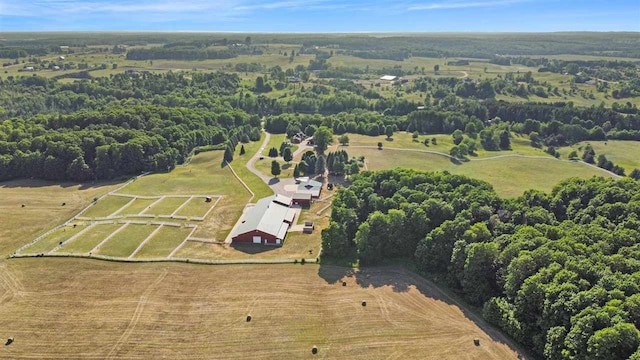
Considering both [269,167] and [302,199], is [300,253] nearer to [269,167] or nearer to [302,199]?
[302,199]

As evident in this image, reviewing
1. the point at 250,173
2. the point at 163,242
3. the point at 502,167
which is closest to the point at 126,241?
the point at 163,242

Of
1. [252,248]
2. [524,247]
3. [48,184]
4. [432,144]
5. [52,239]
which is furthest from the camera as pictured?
[432,144]

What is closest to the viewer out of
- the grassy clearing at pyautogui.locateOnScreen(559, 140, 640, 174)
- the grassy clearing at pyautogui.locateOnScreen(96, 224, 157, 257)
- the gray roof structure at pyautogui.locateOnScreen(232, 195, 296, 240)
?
the grassy clearing at pyautogui.locateOnScreen(96, 224, 157, 257)

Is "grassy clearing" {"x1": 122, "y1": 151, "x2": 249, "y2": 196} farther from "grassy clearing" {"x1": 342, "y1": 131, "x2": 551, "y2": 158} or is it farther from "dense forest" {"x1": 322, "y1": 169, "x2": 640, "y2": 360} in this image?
"grassy clearing" {"x1": 342, "y1": 131, "x2": 551, "y2": 158}

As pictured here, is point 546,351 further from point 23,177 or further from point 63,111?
point 63,111

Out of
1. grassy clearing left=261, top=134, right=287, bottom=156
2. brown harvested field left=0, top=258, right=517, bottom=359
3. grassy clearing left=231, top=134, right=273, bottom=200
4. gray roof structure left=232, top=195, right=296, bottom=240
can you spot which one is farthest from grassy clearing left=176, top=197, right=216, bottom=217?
grassy clearing left=261, top=134, right=287, bottom=156

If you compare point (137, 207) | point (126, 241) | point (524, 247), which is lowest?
point (126, 241)
